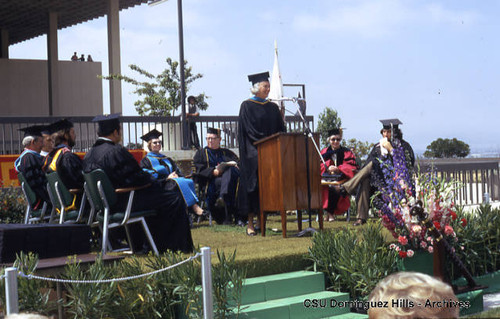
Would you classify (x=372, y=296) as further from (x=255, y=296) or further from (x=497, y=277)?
(x=497, y=277)

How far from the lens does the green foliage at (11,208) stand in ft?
37.0

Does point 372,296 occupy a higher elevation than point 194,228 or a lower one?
higher

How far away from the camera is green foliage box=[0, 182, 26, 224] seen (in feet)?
37.0

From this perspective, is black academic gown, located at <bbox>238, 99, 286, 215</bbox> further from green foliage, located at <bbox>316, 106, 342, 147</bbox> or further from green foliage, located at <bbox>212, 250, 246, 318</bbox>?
green foliage, located at <bbox>316, 106, 342, 147</bbox>

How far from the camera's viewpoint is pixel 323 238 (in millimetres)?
6918

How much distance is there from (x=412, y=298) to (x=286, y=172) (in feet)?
18.6

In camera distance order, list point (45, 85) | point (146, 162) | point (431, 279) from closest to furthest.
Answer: point (431, 279) < point (146, 162) < point (45, 85)

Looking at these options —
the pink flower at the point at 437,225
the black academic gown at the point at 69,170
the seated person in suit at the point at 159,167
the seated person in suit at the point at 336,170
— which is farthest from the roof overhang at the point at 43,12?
the pink flower at the point at 437,225

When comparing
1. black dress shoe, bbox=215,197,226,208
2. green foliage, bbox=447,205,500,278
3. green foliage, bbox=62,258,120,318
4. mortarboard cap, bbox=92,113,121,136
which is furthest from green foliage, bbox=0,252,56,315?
black dress shoe, bbox=215,197,226,208

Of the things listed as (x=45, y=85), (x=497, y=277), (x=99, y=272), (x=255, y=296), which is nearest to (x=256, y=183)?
(x=255, y=296)

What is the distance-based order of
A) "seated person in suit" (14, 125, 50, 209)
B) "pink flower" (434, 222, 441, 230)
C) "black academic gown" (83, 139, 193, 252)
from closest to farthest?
"pink flower" (434, 222, 441, 230) < "black academic gown" (83, 139, 193, 252) < "seated person in suit" (14, 125, 50, 209)

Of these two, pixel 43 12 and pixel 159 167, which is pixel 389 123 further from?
pixel 43 12

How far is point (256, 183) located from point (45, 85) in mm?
17285

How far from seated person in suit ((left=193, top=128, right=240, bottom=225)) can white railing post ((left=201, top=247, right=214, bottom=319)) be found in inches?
218
